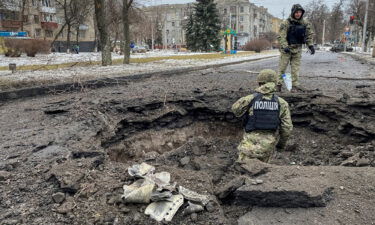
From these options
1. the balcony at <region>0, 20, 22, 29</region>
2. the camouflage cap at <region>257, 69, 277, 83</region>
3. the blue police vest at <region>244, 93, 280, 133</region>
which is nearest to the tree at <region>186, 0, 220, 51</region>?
the balcony at <region>0, 20, 22, 29</region>

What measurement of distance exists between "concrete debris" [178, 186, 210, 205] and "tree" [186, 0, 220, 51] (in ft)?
121

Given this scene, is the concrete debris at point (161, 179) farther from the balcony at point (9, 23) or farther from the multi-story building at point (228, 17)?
the multi-story building at point (228, 17)

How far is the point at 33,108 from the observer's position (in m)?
5.38

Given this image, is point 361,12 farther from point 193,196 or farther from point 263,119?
point 193,196

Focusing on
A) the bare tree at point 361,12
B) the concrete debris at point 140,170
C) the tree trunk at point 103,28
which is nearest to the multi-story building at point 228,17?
the bare tree at point 361,12

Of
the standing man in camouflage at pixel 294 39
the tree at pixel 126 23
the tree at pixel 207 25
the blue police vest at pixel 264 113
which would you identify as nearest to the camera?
the blue police vest at pixel 264 113

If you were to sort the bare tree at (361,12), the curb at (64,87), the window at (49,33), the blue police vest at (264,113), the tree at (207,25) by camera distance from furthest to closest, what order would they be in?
the window at (49,33) < the bare tree at (361,12) < the tree at (207,25) < the curb at (64,87) < the blue police vest at (264,113)

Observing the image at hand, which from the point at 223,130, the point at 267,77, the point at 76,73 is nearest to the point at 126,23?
the point at 76,73

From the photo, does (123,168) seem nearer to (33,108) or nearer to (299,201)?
(299,201)

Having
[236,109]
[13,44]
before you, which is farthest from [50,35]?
[236,109]

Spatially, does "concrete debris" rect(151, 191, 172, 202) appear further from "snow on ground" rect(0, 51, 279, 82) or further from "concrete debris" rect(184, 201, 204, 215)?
"snow on ground" rect(0, 51, 279, 82)

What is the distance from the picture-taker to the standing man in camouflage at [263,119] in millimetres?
3439

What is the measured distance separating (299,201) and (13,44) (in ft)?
73.1

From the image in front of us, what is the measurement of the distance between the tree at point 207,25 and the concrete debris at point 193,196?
121 ft
